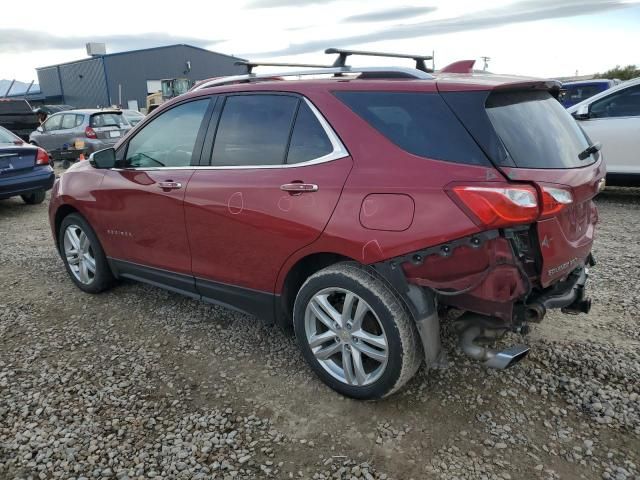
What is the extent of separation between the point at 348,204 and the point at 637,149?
6193mm

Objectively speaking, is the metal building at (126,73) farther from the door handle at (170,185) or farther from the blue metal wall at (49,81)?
the door handle at (170,185)

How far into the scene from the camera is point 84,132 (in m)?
12.3

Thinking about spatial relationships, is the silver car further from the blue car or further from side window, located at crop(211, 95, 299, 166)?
side window, located at crop(211, 95, 299, 166)

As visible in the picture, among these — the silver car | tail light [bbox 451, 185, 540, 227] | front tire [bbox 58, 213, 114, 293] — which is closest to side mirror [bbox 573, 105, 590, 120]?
tail light [bbox 451, 185, 540, 227]

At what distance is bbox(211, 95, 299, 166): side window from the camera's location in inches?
118

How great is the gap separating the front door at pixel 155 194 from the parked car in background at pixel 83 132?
29.0 feet

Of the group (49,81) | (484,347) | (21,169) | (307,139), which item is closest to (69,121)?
(21,169)

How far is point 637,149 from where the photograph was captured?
700cm

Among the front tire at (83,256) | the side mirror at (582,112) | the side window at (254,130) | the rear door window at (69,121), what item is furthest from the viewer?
the rear door window at (69,121)

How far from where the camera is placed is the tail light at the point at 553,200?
2336 millimetres

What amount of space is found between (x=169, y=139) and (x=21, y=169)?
556 cm

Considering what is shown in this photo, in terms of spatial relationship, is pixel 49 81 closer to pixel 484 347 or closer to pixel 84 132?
pixel 84 132

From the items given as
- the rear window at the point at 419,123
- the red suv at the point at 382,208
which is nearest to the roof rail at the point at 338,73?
the red suv at the point at 382,208

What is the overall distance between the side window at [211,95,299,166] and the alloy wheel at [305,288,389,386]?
2.86 ft
